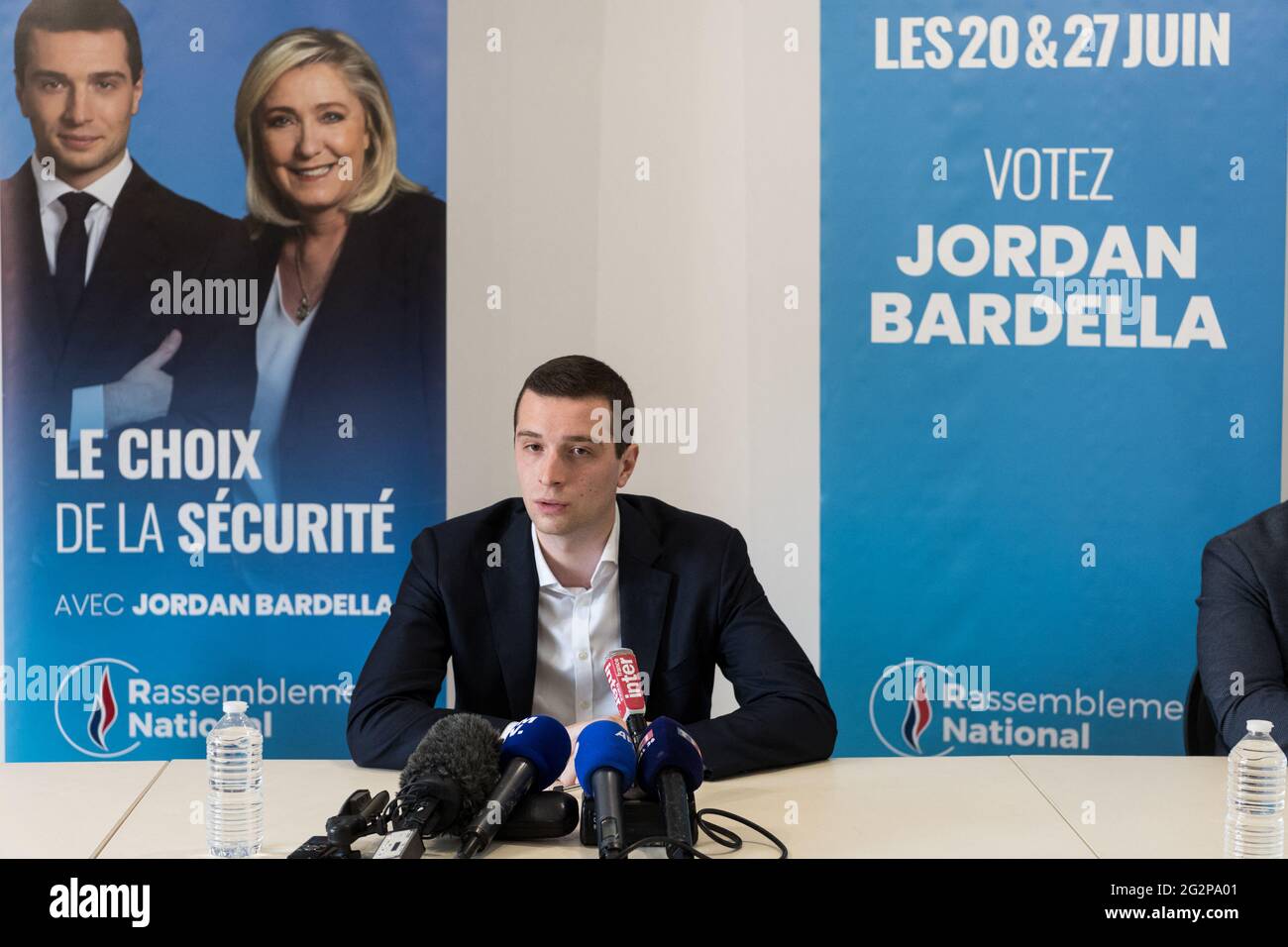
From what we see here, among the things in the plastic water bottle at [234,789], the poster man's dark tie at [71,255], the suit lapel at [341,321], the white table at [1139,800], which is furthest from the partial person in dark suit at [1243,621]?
the poster man's dark tie at [71,255]

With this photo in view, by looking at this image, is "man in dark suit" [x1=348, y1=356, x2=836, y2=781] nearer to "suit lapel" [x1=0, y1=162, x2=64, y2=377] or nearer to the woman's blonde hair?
the woman's blonde hair

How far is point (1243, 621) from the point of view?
2.58 m

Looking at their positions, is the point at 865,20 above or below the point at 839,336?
above

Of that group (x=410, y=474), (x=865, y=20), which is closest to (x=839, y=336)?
(x=865, y=20)

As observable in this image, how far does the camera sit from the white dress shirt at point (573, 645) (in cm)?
274

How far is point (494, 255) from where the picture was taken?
12.0 ft

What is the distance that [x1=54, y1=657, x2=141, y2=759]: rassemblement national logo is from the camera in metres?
3.70

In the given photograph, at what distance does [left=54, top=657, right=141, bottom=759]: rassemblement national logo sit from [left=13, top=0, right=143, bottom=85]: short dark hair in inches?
66.2

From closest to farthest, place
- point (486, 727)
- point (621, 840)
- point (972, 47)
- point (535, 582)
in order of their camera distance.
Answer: point (621, 840) → point (486, 727) → point (535, 582) → point (972, 47)

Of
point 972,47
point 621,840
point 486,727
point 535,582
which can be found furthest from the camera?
point 972,47

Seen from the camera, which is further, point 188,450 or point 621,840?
point 188,450

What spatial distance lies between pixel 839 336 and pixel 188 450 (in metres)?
1.88

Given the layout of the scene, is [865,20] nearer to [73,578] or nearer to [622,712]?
[622,712]

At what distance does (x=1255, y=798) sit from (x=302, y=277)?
2.77 m
